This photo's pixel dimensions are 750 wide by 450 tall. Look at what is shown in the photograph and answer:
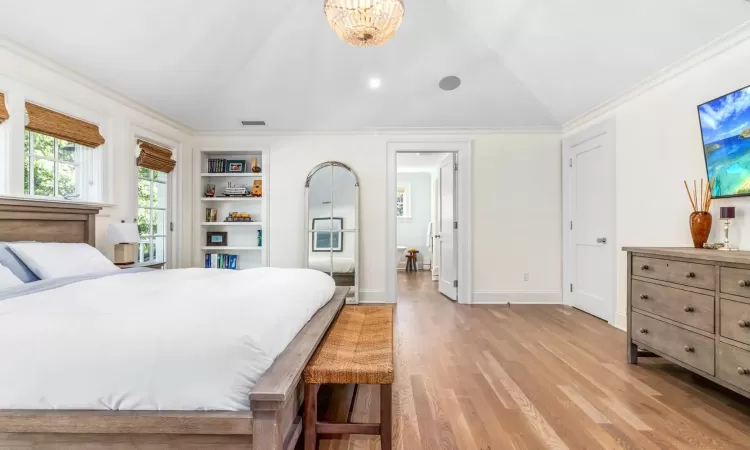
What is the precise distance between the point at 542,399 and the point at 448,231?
3.30 meters

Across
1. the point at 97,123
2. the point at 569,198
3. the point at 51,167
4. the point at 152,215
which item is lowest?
the point at 152,215

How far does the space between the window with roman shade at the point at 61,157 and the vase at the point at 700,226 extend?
4.97m

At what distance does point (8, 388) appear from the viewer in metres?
1.25

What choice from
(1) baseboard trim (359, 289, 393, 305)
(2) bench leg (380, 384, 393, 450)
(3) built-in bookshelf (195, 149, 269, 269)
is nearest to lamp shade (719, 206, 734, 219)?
(2) bench leg (380, 384, 393, 450)

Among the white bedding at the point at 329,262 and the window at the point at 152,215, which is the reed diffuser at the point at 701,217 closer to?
the white bedding at the point at 329,262

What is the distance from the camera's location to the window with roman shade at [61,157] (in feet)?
9.84

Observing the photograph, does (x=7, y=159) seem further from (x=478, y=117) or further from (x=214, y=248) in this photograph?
(x=478, y=117)

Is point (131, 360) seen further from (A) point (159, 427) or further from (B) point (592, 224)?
(B) point (592, 224)

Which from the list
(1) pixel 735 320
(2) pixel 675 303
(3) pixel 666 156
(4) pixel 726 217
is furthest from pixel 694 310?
(3) pixel 666 156

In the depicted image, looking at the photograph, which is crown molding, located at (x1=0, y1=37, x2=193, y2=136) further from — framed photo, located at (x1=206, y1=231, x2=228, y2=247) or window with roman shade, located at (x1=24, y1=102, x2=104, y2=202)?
framed photo, located at (x1=206, y1=231, x2=228, y2=247)

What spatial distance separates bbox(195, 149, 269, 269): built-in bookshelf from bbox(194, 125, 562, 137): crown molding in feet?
0.76

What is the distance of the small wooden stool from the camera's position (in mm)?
8781

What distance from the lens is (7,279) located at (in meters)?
2.10

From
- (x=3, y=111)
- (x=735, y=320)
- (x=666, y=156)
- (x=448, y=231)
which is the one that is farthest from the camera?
(x=448, y=231)
